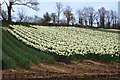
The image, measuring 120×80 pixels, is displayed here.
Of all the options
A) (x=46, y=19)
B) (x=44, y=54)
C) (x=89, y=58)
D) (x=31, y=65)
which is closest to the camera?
(x=31, y=65)

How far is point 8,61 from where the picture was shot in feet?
34.9

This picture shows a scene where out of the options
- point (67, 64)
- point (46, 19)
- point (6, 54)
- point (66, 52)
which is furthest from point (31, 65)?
point (46, 19)

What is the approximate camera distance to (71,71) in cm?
1177

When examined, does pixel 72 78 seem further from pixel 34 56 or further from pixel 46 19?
pixel 46 19

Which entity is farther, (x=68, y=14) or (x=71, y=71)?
(x=68, y=14)

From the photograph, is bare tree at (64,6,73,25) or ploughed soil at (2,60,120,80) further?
bare tree at (64,6,73,25)

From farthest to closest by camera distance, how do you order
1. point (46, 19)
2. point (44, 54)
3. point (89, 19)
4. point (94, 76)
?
point (89, 19) < point (46, 19) < point (44, 54) < point (94, 76)

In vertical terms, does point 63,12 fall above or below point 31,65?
above

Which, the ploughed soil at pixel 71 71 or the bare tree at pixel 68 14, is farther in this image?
the bare tree at pixel 68 14

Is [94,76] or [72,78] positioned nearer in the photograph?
[72,78]

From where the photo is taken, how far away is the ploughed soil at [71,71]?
8.51m

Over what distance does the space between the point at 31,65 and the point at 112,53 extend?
605 centimetres

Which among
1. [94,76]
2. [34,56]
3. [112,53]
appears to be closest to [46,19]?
[112,53]

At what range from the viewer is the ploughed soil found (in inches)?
335
